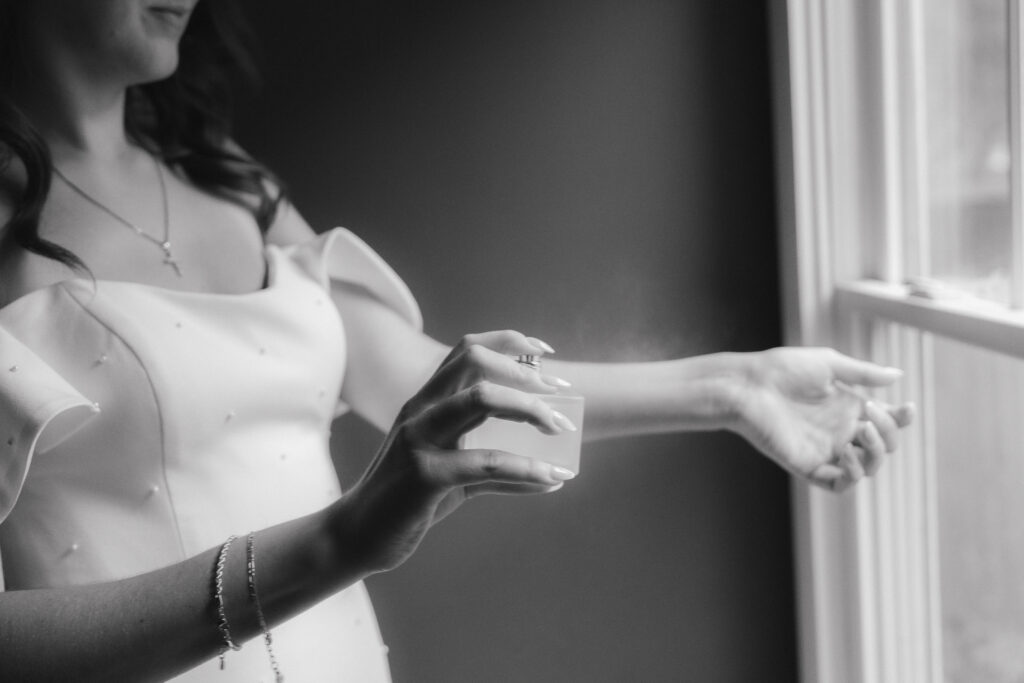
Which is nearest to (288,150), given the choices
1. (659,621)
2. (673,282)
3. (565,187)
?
(565,187)

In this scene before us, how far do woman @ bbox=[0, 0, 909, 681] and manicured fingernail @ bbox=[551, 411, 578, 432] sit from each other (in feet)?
0.08

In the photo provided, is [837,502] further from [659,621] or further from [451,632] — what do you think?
[451,632]

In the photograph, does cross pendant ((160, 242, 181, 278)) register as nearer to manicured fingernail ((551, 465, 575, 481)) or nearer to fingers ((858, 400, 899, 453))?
manicured fingernail ((551, 465, 575, 481))

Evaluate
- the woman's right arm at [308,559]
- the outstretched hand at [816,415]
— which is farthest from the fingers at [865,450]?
the woman's right arm at [308,559]

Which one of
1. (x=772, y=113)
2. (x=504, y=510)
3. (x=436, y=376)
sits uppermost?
(x=772, y=113)

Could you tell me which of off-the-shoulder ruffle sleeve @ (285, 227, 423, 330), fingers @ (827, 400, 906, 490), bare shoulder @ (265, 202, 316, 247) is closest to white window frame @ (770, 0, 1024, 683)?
fingers @ (827, 400, 906, 490)

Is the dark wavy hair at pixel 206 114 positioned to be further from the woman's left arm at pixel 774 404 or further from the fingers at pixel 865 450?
the fingers at pixel 865 450

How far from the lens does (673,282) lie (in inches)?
53.9

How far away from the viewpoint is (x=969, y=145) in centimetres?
104

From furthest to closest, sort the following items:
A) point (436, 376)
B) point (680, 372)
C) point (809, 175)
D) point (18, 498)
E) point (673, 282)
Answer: point (673, 282), point (809, 175), point (680, 372), point (18, 498), point (436, 376)

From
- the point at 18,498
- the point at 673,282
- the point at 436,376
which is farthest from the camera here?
the point at 673,282

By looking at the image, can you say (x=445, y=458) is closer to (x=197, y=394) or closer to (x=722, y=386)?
(x=197, y=394)

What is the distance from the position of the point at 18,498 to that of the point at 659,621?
0.85 m

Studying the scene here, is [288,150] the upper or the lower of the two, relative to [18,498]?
upper
